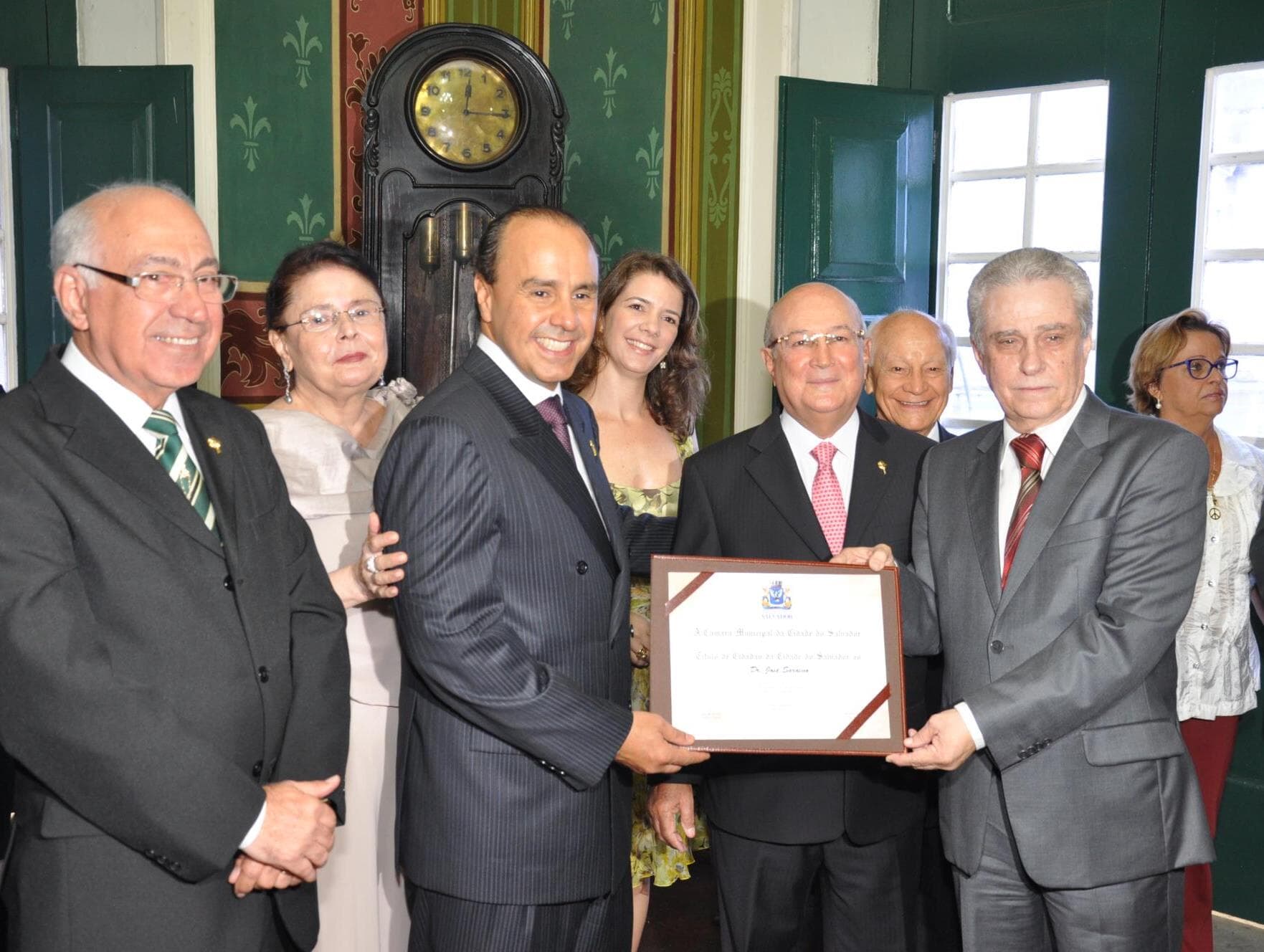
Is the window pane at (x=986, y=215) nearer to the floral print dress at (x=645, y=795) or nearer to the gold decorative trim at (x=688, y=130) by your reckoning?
the gold decorative trim at (x=688, y=130)

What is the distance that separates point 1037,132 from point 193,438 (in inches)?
146

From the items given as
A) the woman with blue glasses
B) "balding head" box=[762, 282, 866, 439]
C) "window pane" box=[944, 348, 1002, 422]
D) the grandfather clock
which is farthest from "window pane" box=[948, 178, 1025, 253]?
"balding head" box=[762, 282, 866, 439]

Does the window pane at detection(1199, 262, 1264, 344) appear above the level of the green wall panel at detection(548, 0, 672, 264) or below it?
below

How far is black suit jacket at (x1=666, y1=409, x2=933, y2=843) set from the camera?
91.0 inches

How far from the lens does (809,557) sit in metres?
2.38

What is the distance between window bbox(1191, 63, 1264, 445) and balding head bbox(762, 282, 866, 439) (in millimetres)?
2190

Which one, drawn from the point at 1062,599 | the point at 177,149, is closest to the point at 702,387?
the point at 1062,599

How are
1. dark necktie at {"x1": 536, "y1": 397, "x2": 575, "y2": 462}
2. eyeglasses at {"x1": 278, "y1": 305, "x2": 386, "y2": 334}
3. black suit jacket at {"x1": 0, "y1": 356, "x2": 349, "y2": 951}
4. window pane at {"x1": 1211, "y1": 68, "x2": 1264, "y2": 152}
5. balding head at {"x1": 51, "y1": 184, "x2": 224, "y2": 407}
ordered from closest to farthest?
1. black suit jacket at {"x1": 0, "y1": 356, "x2": 349, "y2": 951}
2. balding head at {"x1": 51, "y1": 184, "x2": 224, "y2": 407}
3. dark necktie at {"x1": 536, "y1": 397, "x2": 575, "y2": 462}
4. eyeglasses at {"x1": 278, "y1": 305, "x2": 386, "y2": 334}
5. window pane at {"x1": 1211, "y1": 68, "x2": 1264, "y2": 152}

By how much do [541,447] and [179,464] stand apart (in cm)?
57

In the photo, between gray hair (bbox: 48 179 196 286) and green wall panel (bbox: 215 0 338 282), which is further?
green wall panel (bbox: 215 0 338 282)

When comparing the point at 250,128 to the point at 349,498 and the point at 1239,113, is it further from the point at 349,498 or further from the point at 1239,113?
the point at 1239,113

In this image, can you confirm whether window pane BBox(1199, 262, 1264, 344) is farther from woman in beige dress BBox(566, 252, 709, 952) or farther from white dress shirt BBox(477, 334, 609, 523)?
white dress shirt BBox(477, 334, 609, 523)

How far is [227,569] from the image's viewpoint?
1777mm

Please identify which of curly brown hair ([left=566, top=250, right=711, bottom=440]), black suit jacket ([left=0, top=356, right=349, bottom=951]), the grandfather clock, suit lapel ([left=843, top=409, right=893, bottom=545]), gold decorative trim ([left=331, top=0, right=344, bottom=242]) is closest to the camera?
black suit jacket ([left=0, top=356, right=349, bottom=951])
